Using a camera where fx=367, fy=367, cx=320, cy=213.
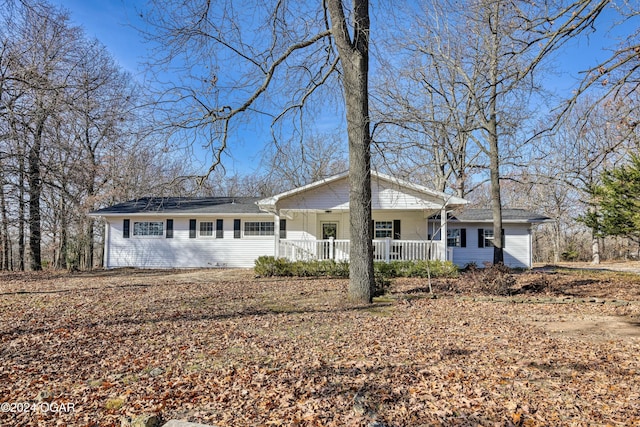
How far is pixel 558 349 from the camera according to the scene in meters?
4.76

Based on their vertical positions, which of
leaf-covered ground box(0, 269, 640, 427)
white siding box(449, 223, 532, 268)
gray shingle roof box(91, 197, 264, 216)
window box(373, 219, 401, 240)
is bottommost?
leaf-covered ground box(0, 269, 640, 427)

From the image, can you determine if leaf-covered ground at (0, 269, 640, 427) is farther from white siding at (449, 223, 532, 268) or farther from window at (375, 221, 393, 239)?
white siding at (449, 223, 532, 268)

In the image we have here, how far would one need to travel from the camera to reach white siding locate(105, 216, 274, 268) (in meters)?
18.3

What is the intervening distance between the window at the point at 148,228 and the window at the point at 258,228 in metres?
4.35

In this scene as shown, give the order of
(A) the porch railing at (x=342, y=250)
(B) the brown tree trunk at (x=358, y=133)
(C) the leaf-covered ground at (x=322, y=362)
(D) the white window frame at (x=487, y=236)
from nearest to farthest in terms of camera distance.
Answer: (C) the leaf-covered ground at (x=322, y=362), (B) the brown tree trunk at (x=358, y=133), (A) the porch railing at (x=342, y=250), (D) the white window frame at (x=487, y=236)

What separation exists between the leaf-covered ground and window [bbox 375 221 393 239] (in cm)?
907

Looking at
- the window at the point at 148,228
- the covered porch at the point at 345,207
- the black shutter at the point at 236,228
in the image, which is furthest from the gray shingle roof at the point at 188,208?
the covered porch at the point at 345,207

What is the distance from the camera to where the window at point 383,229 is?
17453 mm

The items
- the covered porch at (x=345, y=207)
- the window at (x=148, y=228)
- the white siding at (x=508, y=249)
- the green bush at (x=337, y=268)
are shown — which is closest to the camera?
the green bush at (x=337, y=268)

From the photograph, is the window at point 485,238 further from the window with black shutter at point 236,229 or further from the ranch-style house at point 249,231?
the window with black shutter at point 236,229

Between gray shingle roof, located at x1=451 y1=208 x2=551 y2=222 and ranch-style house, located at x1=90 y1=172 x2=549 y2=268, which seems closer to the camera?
ranch-style house, located at x1=90 y1=172 x2=549 y2=268

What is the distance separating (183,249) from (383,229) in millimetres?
10001

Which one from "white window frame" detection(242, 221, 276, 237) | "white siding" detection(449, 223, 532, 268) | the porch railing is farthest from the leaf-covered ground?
"white siding" detection(449, 223, 532, 268)

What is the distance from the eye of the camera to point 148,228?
61.2 feet
